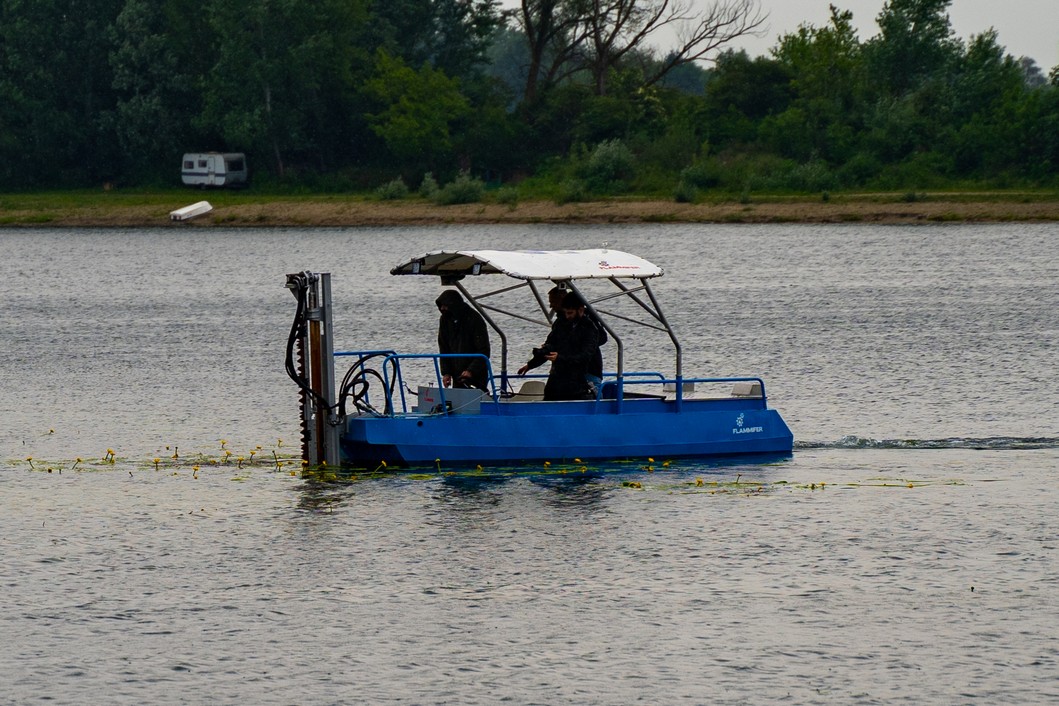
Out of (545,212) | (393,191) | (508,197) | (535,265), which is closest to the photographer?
(535,265)

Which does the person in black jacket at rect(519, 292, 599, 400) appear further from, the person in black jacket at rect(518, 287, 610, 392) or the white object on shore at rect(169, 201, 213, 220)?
the white object on shore at rect(169, 201, 213, 220)

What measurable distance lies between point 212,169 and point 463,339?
7184 cm

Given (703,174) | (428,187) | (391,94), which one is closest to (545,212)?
(703,174)

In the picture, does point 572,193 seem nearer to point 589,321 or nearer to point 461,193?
point 461,193

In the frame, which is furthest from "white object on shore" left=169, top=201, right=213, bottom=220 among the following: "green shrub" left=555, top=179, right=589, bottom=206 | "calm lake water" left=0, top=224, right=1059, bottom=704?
"calm lake water" left=0, top=224, right=1059, bottom=704

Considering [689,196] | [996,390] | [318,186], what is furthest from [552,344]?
[318,186]

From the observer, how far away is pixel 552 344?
19.5 meters

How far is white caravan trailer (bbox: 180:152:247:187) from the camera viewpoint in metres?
88.9

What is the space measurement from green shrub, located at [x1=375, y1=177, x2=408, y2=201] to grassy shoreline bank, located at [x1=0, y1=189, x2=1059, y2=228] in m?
0.49

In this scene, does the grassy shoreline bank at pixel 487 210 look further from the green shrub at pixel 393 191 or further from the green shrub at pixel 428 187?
the green shrub at pixel 428 187

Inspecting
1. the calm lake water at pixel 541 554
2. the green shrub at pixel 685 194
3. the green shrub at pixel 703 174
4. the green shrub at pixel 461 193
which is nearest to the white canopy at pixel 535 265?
the calm lake water at pixel 541 554

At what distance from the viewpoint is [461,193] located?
259ft

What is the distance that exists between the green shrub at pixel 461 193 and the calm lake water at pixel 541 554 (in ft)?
150

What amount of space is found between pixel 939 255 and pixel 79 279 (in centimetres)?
3147
